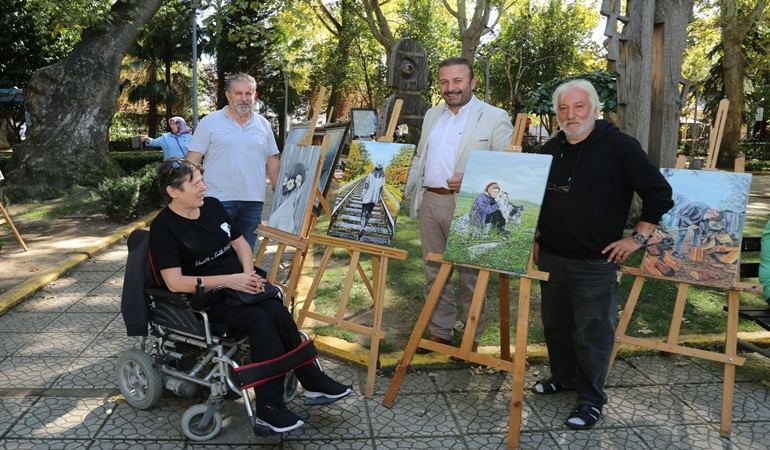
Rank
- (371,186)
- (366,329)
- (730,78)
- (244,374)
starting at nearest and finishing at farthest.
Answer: (244,374), (366,329), (371,186), (730,78)

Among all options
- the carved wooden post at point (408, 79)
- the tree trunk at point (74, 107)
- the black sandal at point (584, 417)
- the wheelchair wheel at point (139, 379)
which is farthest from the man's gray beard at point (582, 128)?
the tree trunk at point (74, 107)

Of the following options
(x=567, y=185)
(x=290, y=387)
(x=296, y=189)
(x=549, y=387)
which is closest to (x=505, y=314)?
(x=549, y=387)

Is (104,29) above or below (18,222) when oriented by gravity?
above

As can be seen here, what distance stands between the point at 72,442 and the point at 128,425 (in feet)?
0.91

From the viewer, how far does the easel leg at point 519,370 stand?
306cm

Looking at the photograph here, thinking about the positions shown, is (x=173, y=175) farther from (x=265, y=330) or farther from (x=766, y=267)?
(x=766, y=267)

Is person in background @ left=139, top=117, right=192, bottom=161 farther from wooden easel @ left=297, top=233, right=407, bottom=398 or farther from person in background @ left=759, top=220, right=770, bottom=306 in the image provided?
person in background @ left=759, top=220, right=770, bottom=306

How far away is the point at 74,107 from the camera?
38.2 feet

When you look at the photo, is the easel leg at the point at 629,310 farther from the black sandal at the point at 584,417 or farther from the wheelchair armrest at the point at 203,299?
the wheelchair armrest at the point at 203,299

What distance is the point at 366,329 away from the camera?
3.82 m

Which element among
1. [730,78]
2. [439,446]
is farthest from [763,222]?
[730,78]

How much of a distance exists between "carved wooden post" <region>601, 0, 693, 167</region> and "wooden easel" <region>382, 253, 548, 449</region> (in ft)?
12.8

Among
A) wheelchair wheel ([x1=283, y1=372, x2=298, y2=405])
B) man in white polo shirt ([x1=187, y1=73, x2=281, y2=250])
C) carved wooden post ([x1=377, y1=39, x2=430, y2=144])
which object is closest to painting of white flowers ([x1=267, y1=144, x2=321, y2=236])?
man in white polo shirt ([x1=187, y1=73, x2=281, y2=250])

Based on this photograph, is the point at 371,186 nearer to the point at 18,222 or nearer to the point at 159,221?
the point at 159,221
